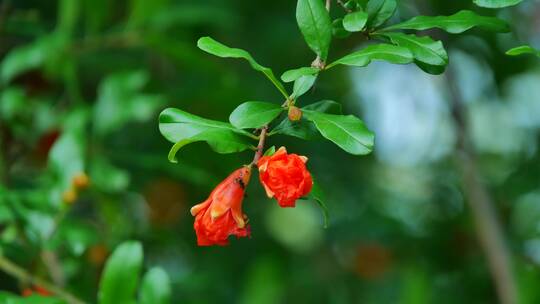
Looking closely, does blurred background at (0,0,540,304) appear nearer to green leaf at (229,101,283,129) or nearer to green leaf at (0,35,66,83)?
green leaf at (0,35,66,83)

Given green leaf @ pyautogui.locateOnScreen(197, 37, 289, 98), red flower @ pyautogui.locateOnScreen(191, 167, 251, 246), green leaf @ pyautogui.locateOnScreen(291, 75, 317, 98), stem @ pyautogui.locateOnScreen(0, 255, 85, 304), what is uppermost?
green leaf @ pyautogui.locateOnScreen(197, 37, 289, 98)

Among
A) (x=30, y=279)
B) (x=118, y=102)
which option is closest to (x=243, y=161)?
(x=118, y=102)

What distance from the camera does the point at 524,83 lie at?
1.89m

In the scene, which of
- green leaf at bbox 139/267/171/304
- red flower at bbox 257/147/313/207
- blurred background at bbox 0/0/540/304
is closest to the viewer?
red flower at bbox 257/147/313/207

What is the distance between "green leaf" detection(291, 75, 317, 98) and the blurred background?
1.46 feet

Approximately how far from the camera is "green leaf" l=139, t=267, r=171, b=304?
0.89 meters

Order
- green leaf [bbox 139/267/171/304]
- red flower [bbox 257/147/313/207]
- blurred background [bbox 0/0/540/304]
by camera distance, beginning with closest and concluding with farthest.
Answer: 1. red flower [bbox 257/147/313/207]
2. green leaf [bbox 139/267/171/304]
3. blurred background [bbox 0/0/540/304]

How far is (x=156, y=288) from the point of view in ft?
2.92

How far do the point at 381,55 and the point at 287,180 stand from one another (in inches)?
4.7

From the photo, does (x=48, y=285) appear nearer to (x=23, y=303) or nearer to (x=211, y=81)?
(x=23, y=303)

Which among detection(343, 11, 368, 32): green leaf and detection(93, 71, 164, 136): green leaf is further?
detection(93, 71, 164, 136): green leaf

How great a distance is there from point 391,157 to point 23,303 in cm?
137

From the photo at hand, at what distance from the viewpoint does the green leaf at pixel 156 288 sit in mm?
886

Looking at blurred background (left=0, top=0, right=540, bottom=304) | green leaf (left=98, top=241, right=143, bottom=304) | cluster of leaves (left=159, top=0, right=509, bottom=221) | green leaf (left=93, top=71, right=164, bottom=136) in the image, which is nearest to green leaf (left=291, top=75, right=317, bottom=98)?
cluster of leaves (left=159, top=0, right=509, bottom=221)
